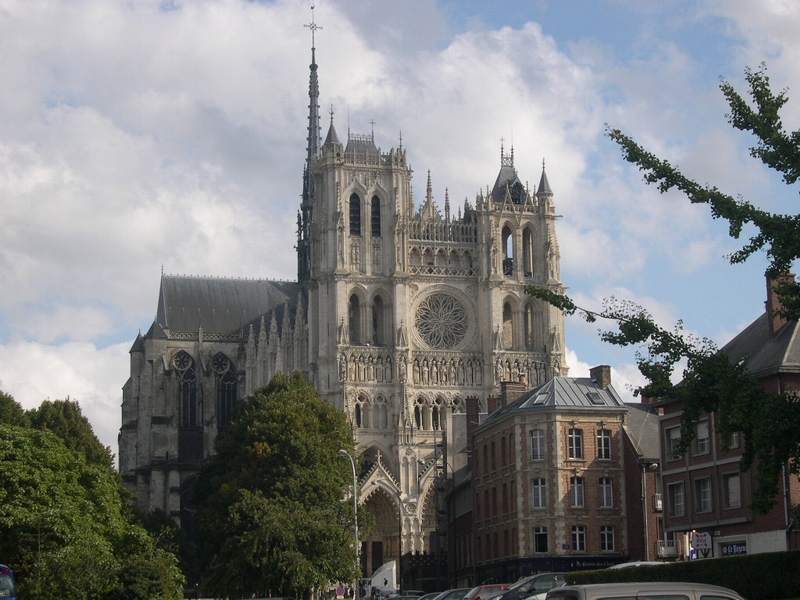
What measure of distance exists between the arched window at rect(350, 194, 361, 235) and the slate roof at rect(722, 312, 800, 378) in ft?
200

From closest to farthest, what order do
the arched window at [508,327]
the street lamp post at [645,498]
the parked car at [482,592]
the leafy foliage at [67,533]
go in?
the parked car at [482,592], the leafy foliage at [67,533], the street lamp post at [645,498], the arched window at [508,327]

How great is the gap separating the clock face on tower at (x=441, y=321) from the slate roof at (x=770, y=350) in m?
59.5

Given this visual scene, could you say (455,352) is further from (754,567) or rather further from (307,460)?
(754,567)

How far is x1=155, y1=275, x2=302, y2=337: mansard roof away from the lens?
130 metres

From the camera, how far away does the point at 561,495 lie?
57188mm

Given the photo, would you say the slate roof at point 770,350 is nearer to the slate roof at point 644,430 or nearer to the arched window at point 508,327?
the slate roof at point 644,430

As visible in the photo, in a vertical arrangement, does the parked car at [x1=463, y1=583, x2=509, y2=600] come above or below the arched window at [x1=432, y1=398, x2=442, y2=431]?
below

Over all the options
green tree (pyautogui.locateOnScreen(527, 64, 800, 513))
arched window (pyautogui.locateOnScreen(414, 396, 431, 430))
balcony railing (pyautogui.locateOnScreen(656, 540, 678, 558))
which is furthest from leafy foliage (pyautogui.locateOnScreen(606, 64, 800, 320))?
arched window (pyautogui.locateOnScreen(414, 396, 431, 430))

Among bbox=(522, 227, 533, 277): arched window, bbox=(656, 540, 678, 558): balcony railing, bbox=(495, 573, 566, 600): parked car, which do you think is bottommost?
bbox=(495, 573, 566, 600): parked car

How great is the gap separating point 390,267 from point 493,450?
144 ft

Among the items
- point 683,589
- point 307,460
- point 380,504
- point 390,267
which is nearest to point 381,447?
point 380,504

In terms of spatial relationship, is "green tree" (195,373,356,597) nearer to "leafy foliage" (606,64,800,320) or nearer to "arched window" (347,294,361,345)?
"arched window" (347,294,361,345)

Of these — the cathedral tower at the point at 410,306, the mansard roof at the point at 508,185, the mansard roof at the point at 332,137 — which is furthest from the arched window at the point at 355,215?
the mansard roof at the point at 508,185

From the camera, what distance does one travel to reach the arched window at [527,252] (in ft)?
354
